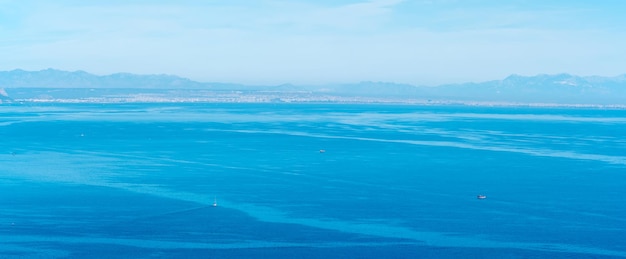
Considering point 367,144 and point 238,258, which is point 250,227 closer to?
point 238,258

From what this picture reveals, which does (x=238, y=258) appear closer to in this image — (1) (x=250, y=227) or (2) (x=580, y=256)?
(1) (x=250, y=227)

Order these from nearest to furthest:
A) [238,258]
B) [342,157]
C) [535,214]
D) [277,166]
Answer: [238,258]
[535,214]
[277,166]
[342,157]

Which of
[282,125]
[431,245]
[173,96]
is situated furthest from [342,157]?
[173,96]

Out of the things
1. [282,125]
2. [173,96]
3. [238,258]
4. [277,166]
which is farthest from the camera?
[173,96]

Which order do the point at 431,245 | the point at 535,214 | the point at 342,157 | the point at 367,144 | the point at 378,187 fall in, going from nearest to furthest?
the point at 431,245
the point at 535,214
the point at 378,187
the point at 342,157
the point at 367,144

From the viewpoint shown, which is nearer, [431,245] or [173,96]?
[431,245]

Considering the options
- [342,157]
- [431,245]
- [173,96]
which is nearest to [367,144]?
[342,157]
